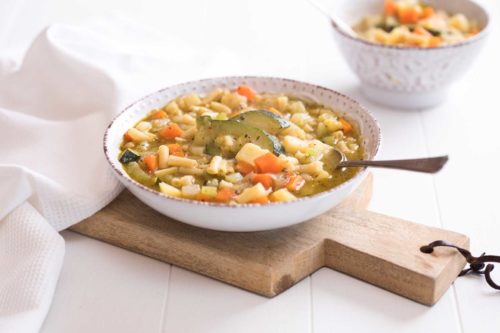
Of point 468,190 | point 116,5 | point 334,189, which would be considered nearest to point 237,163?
point 334,189

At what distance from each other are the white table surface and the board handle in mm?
48

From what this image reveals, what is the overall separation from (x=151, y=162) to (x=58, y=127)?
80 cm

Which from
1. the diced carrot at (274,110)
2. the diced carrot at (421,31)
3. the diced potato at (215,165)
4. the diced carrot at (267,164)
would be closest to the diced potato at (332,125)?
the diced carrot at (274,110)

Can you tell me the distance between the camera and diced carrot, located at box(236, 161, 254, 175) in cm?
330

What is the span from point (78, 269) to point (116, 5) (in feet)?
10.1

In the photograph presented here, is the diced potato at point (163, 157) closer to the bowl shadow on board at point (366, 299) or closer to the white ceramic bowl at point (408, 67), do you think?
the bowl shadow on board at point (366, 299)

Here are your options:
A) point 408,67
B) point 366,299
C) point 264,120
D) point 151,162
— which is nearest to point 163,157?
point 151,162

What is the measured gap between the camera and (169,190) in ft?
10.5

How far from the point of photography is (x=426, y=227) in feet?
11.0

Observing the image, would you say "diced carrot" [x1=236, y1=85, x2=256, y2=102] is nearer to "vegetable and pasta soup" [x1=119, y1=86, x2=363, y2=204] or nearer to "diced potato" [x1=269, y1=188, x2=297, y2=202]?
"vegetable and pasta soup" [x1=119, y1=86, x2=363, y2=204]

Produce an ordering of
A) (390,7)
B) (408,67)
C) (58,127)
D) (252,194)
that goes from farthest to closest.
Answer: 1. (390,7)
2. (408,67)
3. (58,127)
4. (252,194)

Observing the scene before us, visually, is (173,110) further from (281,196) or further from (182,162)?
(281,196)

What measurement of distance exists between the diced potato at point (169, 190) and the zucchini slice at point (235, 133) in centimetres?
35

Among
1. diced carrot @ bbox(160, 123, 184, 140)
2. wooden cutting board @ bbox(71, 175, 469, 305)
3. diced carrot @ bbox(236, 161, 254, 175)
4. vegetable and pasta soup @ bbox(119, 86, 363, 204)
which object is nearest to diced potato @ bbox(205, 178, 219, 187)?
vegetable and pasta soup @ bbox(119, 86, 363, 204)
